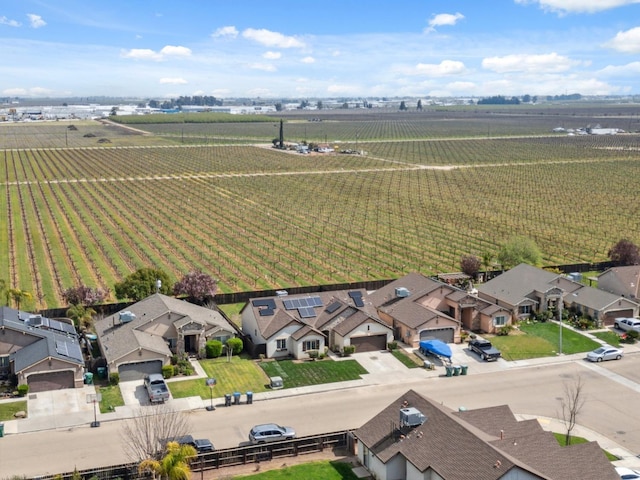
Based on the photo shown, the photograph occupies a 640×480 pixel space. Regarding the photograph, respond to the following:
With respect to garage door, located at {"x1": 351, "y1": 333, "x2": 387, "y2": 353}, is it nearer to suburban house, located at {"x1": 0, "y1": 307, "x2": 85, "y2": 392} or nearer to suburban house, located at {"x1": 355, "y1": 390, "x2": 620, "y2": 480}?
suburban house, located at {"x1": 355, "y1": 390, "x2": 620, "y2": 480}

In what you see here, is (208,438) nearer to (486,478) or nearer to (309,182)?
(486,478)

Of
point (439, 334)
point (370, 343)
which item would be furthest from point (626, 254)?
point (370, 343)

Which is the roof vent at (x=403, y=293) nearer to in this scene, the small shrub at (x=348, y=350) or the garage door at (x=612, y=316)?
the small shrub at (x=348, y=350)

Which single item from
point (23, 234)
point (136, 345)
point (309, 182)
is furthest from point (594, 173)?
point (136, 345)

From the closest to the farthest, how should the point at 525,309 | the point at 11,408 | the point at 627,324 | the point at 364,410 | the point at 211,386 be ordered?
the point at 11,408 → the point at 364,410 → the point at 211,386 → the point at 627,324 → the point at 525,309

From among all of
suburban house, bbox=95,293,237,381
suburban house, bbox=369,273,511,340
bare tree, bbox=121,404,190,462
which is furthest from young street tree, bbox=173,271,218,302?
bare tree, bbox=121,404,190,462

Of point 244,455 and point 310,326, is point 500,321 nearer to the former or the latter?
point 310,326

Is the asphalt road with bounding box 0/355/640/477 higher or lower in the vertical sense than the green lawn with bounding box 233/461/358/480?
lower
